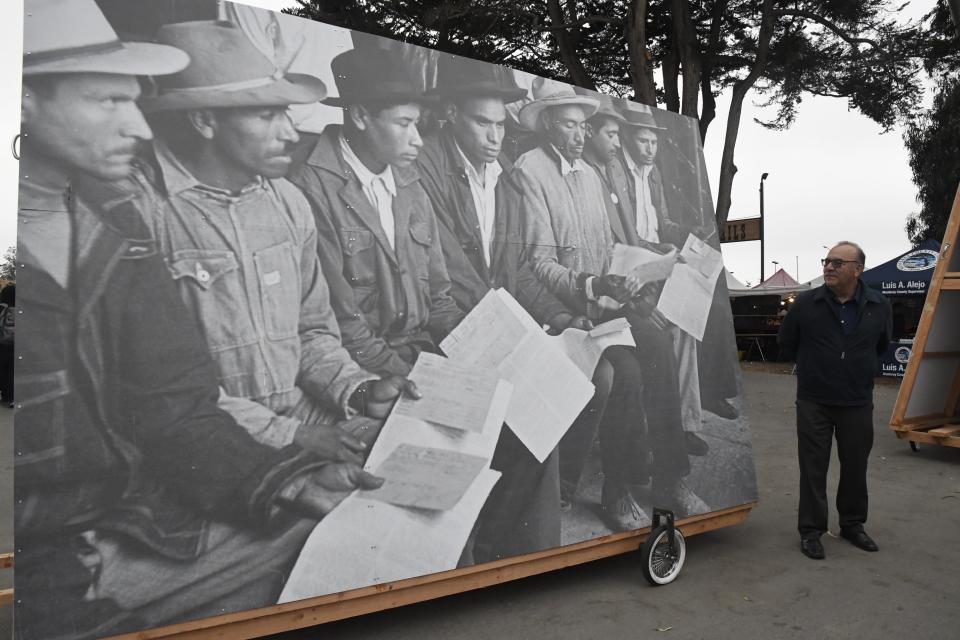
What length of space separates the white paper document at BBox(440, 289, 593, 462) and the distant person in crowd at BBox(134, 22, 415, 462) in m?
0.57

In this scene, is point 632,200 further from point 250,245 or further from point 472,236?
point 250,245

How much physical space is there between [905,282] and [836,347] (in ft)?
42.0

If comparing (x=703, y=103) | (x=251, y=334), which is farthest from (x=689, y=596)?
(x=703, y=103)

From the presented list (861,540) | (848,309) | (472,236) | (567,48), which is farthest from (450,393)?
(567,48)

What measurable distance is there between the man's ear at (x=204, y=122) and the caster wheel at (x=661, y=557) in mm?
2922

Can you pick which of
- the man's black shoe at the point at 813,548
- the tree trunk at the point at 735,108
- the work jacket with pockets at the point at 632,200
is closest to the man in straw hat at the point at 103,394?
the work jacket with pockets at the point at 632,200

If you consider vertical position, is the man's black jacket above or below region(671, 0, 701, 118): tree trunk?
below

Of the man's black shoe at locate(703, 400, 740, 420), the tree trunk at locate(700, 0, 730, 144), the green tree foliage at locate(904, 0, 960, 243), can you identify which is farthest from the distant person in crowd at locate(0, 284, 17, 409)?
the green tree foliage at locate(904, 0, 960, 243)

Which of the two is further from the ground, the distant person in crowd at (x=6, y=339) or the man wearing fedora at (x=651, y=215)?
the man wearing fedora at (x=651, y=215)

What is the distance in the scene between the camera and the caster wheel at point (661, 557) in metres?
3.88

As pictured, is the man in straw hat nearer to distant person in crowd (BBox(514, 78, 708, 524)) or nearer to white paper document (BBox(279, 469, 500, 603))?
white paper document (BBox(279, 469, 500, 603))

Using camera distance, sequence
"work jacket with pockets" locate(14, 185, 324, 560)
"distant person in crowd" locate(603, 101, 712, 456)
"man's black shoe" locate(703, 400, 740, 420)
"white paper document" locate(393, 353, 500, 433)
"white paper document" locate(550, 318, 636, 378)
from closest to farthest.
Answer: "work jacket with pockets" locate(14, 185, 324, 560), "white paper document" locate(393, 353, 500, 433), "white paper document" locate(550, 318, 636, 378), "distant person in crowd" locate(603, 101, 712, 456), "man's black shoe" locate(703, 400, 740, 420)

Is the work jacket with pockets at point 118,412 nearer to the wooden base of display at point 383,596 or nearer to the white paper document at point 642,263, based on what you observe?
the wooden base of display at point 383,596

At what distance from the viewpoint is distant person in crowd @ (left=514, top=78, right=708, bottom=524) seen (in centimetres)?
377
